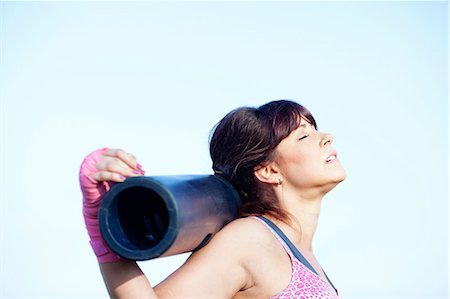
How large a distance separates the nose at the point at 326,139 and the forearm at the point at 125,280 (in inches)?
51.2

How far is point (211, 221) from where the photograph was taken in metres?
2.53

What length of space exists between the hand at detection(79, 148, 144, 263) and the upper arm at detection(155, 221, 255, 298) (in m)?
0.46

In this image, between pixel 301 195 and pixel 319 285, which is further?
pixel 301 195

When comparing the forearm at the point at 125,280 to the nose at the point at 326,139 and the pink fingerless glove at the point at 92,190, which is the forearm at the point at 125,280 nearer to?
the pink fingerless glove at the point at 92,190

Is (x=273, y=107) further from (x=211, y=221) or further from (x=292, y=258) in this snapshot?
(x=211, y=221)

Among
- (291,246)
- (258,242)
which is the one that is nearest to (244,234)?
(258,242)

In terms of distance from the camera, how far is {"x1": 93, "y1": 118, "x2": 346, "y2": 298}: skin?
7.96 feet

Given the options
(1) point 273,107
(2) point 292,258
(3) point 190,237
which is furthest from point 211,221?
(1) point 273,107

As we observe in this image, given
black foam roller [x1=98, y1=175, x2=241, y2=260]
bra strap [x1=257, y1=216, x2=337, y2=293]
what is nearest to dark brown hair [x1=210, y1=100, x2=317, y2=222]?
bra strap [x1=257, y1=216, x2=337, y2=293]

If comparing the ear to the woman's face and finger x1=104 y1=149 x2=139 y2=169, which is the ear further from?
finger x1=104 y1=149 x2=139 y2=169

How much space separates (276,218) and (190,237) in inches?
44.9

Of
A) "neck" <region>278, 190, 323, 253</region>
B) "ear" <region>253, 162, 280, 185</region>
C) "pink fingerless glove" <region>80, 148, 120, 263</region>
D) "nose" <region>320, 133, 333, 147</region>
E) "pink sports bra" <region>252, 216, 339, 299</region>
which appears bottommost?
"pink sports bra" <region>252, 216, 339, 299</region>

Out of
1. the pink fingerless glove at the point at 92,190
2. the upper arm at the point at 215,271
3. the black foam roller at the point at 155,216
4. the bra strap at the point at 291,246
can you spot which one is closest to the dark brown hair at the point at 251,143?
the bra strap at the point at 291,246

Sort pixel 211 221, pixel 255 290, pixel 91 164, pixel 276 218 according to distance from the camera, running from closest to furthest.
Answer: pixel 91 164 < pixel 211 221 < pixel 255 290 < pixel 276 218
